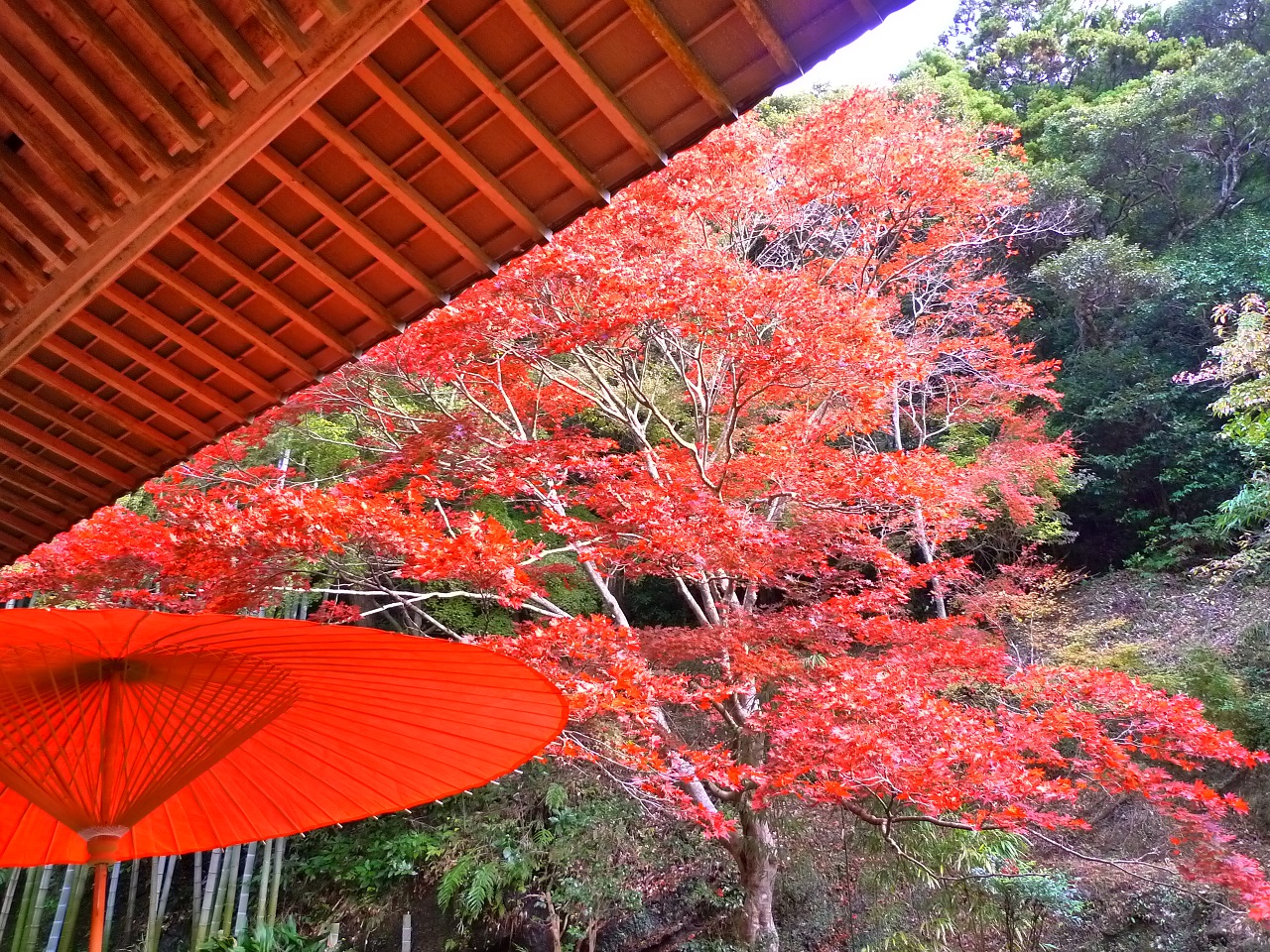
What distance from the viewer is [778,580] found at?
6.08m

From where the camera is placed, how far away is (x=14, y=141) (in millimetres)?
1987

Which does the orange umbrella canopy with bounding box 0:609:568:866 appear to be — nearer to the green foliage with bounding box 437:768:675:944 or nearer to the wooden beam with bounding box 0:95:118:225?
the wooden beam with bounding box 0:95:118:225

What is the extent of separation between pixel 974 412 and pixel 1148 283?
3.16m

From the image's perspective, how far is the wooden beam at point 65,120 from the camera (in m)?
1.71

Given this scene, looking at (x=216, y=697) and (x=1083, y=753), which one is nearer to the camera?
(x=216, y=697)

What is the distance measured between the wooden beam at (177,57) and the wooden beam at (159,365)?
112cm

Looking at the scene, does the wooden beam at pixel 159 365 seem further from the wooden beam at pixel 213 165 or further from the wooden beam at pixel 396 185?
the wooden beam at pixel 396 185

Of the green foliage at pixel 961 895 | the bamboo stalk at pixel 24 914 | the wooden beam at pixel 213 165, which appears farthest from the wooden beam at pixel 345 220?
the bamboo stalk at pixel 24 914

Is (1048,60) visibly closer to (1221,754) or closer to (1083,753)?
(1083,753)

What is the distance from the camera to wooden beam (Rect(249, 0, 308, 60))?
5.22ft

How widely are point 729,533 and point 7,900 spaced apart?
646 centimetres

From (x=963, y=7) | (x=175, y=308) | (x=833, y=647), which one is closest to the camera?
(x=175, y=308)

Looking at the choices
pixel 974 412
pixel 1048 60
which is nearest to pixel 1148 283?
pixel 974 412

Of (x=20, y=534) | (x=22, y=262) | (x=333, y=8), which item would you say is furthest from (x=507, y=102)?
(x=20, y=534)
